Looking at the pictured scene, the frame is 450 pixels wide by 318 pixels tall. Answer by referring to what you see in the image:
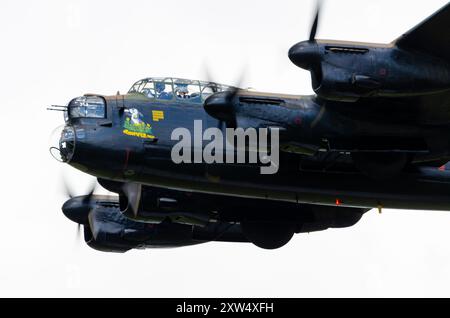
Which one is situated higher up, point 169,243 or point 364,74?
point 364,74

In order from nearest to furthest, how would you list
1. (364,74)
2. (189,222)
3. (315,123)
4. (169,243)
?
(364,74)
(315,123)
(189,222)
(169,243)

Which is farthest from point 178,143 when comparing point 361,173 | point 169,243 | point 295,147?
point 169,243

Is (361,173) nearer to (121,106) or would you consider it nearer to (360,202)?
(360,202)

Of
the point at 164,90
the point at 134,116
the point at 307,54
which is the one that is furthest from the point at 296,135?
the point at 134,116

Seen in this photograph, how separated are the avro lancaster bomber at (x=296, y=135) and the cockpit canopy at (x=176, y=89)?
29 millimetres

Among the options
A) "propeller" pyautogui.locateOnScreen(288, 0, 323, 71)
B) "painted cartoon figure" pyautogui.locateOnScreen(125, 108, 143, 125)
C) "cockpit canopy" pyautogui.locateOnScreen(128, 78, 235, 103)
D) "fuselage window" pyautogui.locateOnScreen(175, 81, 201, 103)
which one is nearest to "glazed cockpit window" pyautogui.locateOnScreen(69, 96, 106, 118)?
"painted cartoon figure" pyautogui.locateOnScreen(125, 108, 143, 125)

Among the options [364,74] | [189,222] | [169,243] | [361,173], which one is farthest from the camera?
[169,243]

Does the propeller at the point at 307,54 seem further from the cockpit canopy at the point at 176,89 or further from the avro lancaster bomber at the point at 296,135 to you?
the cockpit canopy at the point at 176,89

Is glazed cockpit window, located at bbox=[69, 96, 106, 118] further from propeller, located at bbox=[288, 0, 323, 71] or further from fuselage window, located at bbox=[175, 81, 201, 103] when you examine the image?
propeller, located at bbox=[288, 0, 323, 71]

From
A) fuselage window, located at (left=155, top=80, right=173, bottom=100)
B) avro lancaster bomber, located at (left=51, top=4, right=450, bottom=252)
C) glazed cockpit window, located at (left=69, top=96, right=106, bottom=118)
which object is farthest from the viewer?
fuselage window, located at (left=155, top=80, right=173, bottom=100)

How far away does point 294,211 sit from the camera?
1196 inches

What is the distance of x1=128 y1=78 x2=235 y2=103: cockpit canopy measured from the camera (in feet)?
87.0

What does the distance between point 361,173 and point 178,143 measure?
4879 millimetres

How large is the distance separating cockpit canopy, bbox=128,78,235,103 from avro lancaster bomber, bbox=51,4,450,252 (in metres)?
0.03
